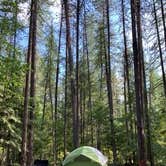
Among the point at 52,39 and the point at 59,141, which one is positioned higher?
the point at 52,39

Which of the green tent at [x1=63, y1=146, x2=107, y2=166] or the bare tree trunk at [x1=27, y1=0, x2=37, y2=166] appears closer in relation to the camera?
the green tent at [x1=63, y1=146, x2=107, y2=166]

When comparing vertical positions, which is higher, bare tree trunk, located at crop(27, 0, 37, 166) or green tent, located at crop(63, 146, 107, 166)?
bare tree trunk, located at crop(27, 0, 37, 166)

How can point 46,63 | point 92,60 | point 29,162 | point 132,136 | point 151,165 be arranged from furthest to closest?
point 46,63
point 92,60
point 132,136
point 151,165
point 29,162

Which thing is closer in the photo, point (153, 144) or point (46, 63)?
point (153, 144)

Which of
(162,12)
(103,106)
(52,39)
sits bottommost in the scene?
(103,106)

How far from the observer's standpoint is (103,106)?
29.8m

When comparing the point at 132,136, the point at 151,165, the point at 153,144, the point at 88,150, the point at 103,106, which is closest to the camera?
the point at 88,150

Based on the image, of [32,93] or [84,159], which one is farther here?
[32,93]

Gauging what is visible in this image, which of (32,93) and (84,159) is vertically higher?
(32,93)

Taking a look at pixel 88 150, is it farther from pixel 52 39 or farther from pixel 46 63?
pixel 46 63

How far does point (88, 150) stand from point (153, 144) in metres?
15.4

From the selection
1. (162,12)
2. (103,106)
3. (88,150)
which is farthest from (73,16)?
(103,106)

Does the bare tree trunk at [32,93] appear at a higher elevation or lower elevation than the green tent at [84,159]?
higher

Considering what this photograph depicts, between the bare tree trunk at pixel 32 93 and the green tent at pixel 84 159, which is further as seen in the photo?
the bare tree trunk at pixel 32 93
